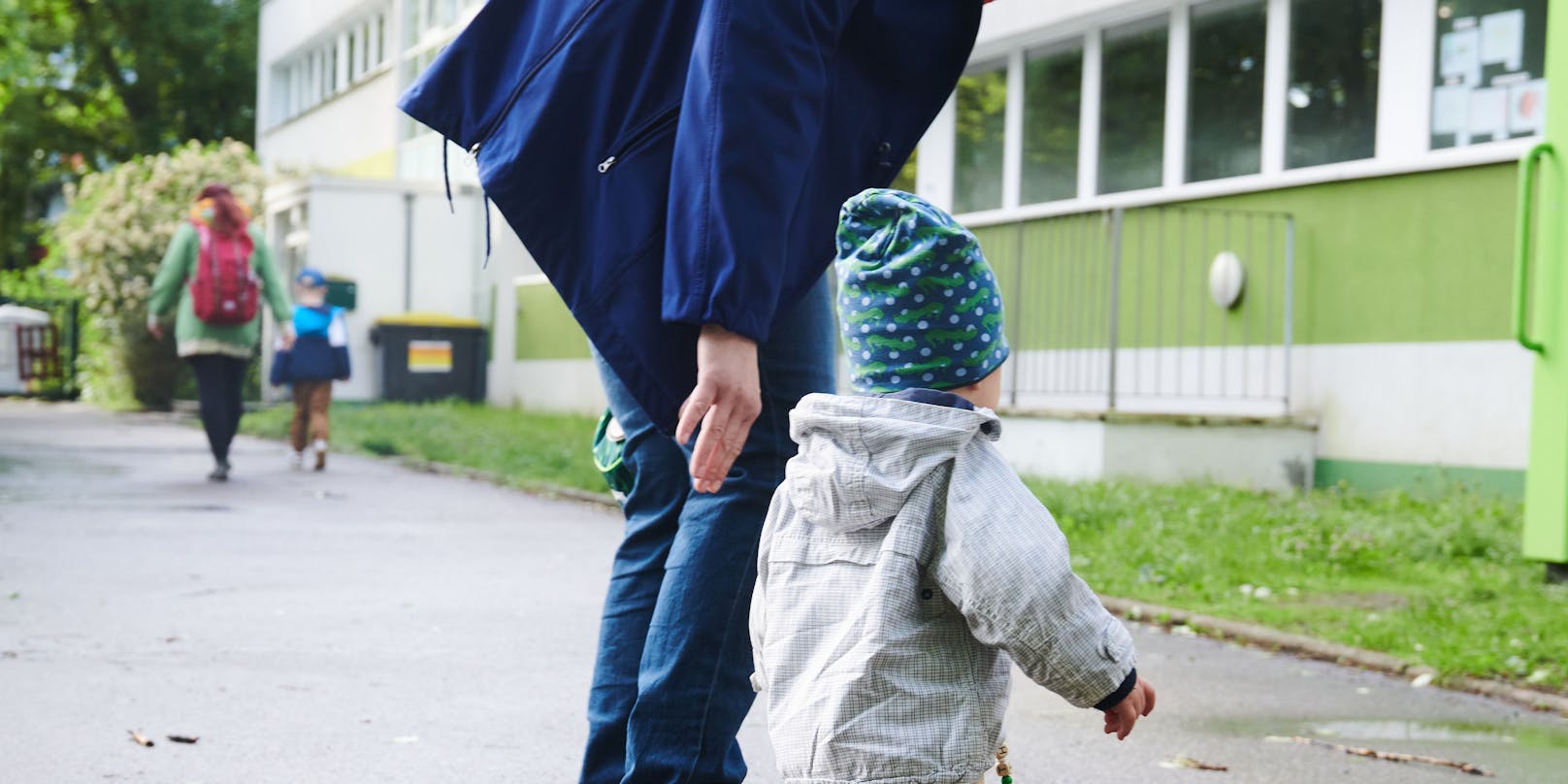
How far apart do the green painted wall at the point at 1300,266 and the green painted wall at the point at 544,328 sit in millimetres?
9433

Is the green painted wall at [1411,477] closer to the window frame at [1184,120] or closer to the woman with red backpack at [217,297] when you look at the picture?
the window frame at [1184,120]

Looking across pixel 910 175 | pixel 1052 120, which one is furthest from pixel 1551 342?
pixel 910 175

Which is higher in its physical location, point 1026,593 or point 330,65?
point 330,65

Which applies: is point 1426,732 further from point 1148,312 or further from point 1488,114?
point 1148,312

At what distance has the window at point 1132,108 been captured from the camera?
13.5m

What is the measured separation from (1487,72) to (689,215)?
921 centimetres

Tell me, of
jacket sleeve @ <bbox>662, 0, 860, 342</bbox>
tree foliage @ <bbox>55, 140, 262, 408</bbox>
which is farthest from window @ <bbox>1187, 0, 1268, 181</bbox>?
tree foliage @ <bbox>55, 140, 262, 408</bbox>

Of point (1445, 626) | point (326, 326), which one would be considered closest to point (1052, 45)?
point (326, 326)

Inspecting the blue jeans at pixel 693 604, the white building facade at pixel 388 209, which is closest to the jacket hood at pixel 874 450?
the blue jeans at pixel 693 604

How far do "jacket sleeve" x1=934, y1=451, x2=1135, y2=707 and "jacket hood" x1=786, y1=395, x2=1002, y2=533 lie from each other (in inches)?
2.6

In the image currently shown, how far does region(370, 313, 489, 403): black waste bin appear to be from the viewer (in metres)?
23.7

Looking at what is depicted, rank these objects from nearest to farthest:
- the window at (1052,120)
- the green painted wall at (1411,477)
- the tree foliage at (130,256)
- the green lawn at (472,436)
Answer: the green painted wall at (1411,477) → the green lawn at (472,436) → the window at (1052,120) → the tree foliage at (130,256)

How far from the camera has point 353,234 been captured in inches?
976

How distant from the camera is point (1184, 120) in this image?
13.1 meters
